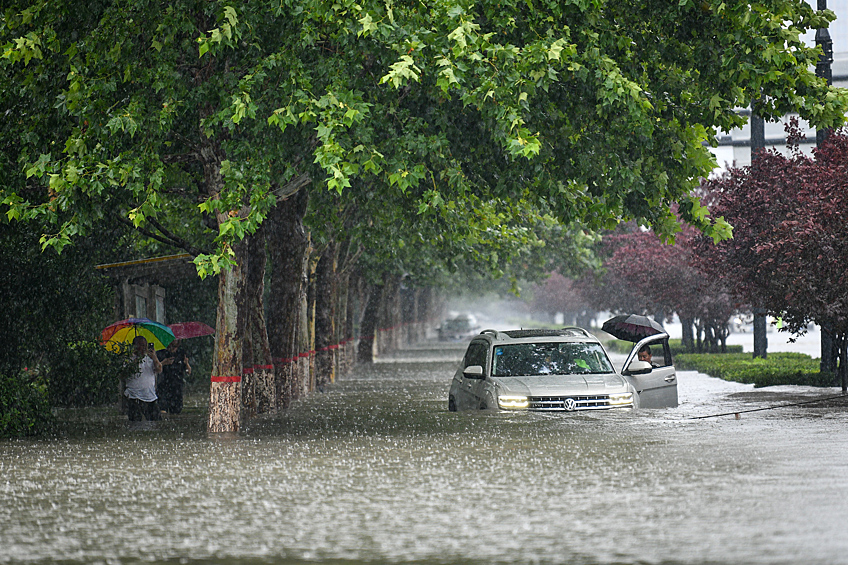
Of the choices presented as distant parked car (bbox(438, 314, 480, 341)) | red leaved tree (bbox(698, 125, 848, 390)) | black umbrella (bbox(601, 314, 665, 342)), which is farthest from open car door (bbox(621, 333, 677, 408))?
distant parked car (bbox(438, 314, 480, 341))

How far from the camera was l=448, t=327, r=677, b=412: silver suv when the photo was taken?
1584 centimetres

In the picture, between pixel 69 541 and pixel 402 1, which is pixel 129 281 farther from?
pixel 69 541

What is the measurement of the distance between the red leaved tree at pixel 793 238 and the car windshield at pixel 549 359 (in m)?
7.40

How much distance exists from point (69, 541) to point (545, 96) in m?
10.2

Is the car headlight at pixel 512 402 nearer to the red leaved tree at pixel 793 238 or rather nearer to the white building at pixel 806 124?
the red leaved tree at pixel 793 238

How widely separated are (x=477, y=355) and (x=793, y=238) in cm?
820

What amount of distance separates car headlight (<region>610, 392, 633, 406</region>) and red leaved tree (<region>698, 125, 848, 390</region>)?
864 cm

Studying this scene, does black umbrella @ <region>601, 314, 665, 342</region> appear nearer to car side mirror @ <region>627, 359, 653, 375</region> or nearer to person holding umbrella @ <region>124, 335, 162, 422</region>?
car side mirror @ <region>627, 359, 653, 375</region>

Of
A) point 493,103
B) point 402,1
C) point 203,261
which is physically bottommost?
point 203,261

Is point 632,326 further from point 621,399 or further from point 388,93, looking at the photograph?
point 388,93

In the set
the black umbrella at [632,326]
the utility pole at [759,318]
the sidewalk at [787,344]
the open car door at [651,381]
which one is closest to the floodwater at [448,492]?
the open car door at [651,381]

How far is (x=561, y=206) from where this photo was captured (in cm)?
1884

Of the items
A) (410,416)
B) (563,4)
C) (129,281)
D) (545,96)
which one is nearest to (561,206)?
(545,96)

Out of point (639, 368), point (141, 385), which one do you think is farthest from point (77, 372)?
point (639, 368)
